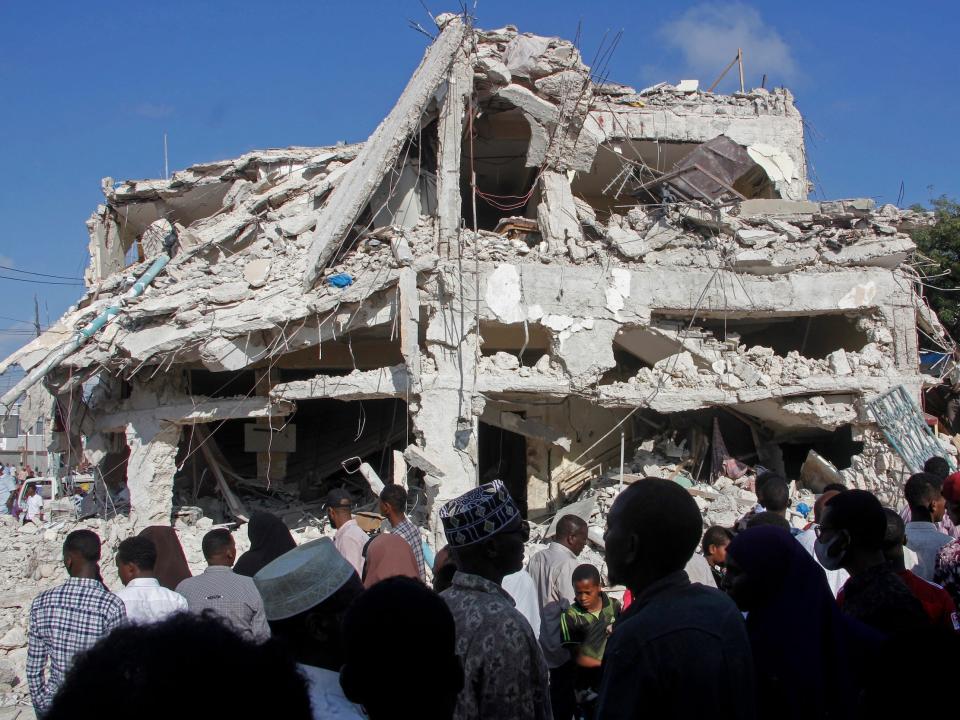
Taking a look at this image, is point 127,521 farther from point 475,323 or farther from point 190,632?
point 190,632

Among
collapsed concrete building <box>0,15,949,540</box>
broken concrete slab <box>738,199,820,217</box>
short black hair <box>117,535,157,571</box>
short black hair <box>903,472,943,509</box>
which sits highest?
broken concrete slab <box>738,199,820,217</box>

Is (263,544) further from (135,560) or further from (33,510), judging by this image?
(33,510)

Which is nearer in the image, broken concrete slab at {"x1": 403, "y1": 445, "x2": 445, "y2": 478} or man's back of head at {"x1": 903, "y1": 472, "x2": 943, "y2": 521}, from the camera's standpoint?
man's back of head at {"x1": 903, "y1": 472, "x2": 943, "y2": 521}

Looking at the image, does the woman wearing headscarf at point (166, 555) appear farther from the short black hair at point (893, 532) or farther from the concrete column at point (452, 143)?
the concrete column at point (452, 143)

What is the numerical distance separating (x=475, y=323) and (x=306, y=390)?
2442mm

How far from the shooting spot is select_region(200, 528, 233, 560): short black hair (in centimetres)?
450

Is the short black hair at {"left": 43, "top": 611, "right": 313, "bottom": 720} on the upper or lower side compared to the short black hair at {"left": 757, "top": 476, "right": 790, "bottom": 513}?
upper

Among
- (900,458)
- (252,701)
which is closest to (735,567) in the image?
(252,701)

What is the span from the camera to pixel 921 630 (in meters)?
1.94

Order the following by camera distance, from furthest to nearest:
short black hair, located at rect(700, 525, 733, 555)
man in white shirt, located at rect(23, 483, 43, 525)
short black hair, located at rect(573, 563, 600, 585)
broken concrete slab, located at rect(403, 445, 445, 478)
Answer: man in white shirt, located at rect(23, 483, 43, 525)
broken concrete slab, located at rect(403, 445, 445, 478)
short black hair, located at rect(700, 525, 733, 555)
short black hair, located at rect(573, 563, 600, 585)

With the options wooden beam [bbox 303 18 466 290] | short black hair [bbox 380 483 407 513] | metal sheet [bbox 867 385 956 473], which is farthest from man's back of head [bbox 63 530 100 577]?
metal sheet [bbox 867 385 956 473]

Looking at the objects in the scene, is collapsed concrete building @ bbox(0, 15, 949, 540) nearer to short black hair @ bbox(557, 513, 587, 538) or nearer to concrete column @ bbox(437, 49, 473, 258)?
concrete column @ bbox(437, 49, 473, 258)

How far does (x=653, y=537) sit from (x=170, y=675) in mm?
1520

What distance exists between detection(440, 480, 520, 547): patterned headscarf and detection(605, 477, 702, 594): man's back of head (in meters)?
0.61
